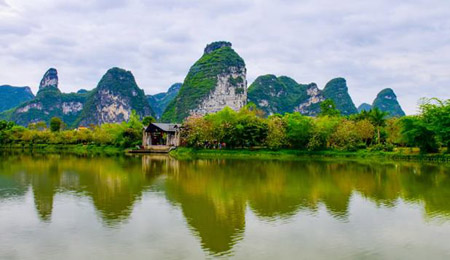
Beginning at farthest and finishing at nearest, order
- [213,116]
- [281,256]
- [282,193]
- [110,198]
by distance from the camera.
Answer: [213,116], [282,193], [110,198], [281,256]

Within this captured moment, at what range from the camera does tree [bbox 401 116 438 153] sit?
32.3m

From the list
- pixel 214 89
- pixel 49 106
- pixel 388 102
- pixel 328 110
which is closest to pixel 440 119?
pixel 328 110

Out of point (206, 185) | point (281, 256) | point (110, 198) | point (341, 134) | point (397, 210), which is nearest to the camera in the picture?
point (281, 256)

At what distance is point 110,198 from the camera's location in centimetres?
1287

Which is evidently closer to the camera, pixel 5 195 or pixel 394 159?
pixel 5 195

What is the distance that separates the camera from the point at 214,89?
125m

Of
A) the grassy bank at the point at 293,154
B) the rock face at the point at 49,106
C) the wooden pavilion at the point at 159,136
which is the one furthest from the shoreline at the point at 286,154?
the rock face at the point at 49,106

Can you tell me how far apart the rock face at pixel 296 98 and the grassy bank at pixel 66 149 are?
100201mm

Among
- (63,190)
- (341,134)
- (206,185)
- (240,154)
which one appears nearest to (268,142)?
(240,154)

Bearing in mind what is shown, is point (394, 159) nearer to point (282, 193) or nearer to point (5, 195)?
point (282, 193)

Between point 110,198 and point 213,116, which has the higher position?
point 213,116

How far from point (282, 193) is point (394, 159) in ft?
74.5

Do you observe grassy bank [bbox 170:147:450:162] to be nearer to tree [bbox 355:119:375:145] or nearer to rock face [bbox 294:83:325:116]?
tree [bbox 355:119:375:145]

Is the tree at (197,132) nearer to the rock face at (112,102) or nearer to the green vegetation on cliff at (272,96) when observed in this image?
the green vegetation on cliff at (272,96)
